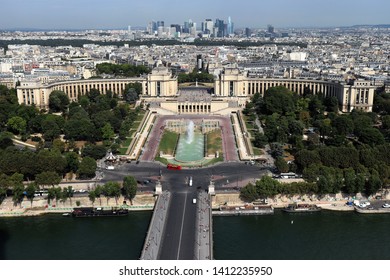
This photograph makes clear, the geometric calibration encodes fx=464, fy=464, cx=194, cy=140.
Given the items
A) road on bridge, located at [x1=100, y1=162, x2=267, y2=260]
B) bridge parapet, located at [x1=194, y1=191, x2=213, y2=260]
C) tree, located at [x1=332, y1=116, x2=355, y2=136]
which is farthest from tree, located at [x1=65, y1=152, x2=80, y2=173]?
tree, located at [x1=332, y1=116, x2=355, y2=136]

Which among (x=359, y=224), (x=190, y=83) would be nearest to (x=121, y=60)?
(x=190, y=83)

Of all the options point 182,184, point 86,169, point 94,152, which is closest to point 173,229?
point 182,184

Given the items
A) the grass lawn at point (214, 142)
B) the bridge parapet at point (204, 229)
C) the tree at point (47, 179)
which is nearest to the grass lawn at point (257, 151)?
the grass lawn at point (214, 142)

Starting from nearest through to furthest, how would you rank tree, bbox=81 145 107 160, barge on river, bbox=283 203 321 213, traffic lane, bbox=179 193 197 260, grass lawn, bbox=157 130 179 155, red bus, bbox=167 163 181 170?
1. traffic lane, bbox=179 193 197 260
2. barge on river, bbox=283 203 321 213
3. red bus, bbox=167 163 181 170
4. tree, bbox=81 145 107 160
5. grass lawn, bbox=157 130 179 155

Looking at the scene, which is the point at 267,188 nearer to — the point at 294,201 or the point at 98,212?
the point at 294,201

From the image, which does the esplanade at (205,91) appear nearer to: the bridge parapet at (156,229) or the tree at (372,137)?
the tree at (372,137)

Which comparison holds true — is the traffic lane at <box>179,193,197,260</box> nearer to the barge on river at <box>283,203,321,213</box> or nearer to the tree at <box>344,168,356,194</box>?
the barge on river at <box>283,203,321,213</box>
